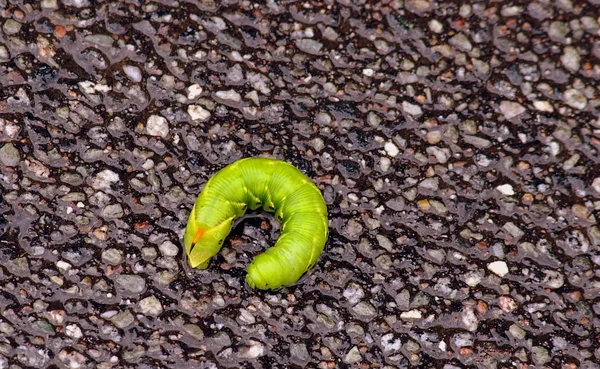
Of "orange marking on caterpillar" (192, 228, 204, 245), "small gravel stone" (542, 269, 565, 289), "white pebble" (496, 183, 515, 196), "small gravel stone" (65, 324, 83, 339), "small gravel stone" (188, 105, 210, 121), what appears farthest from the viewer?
"small gravel stone" (188, 105, 210, 121)

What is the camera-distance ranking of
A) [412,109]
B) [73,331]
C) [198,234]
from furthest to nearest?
[412,109]
[73,331]
[198,234]

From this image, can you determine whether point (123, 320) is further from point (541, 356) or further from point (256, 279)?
point (541, 356)

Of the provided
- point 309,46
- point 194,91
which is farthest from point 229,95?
point 309,46

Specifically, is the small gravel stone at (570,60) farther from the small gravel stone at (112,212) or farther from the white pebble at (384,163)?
the small gravel stone at (112,212)

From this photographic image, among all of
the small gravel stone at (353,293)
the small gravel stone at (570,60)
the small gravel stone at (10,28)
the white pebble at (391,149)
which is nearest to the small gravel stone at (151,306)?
the small gravel stone at (353,293)

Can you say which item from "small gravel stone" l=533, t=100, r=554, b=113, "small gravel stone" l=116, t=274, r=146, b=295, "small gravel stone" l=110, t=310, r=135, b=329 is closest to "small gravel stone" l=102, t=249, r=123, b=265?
"small gravel stone" l=116, t=274, r=146, b=295

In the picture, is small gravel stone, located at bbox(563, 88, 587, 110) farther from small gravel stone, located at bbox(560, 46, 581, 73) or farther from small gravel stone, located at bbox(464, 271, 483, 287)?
small gravel stone, located at bbox(464, 271, 483, 287)
